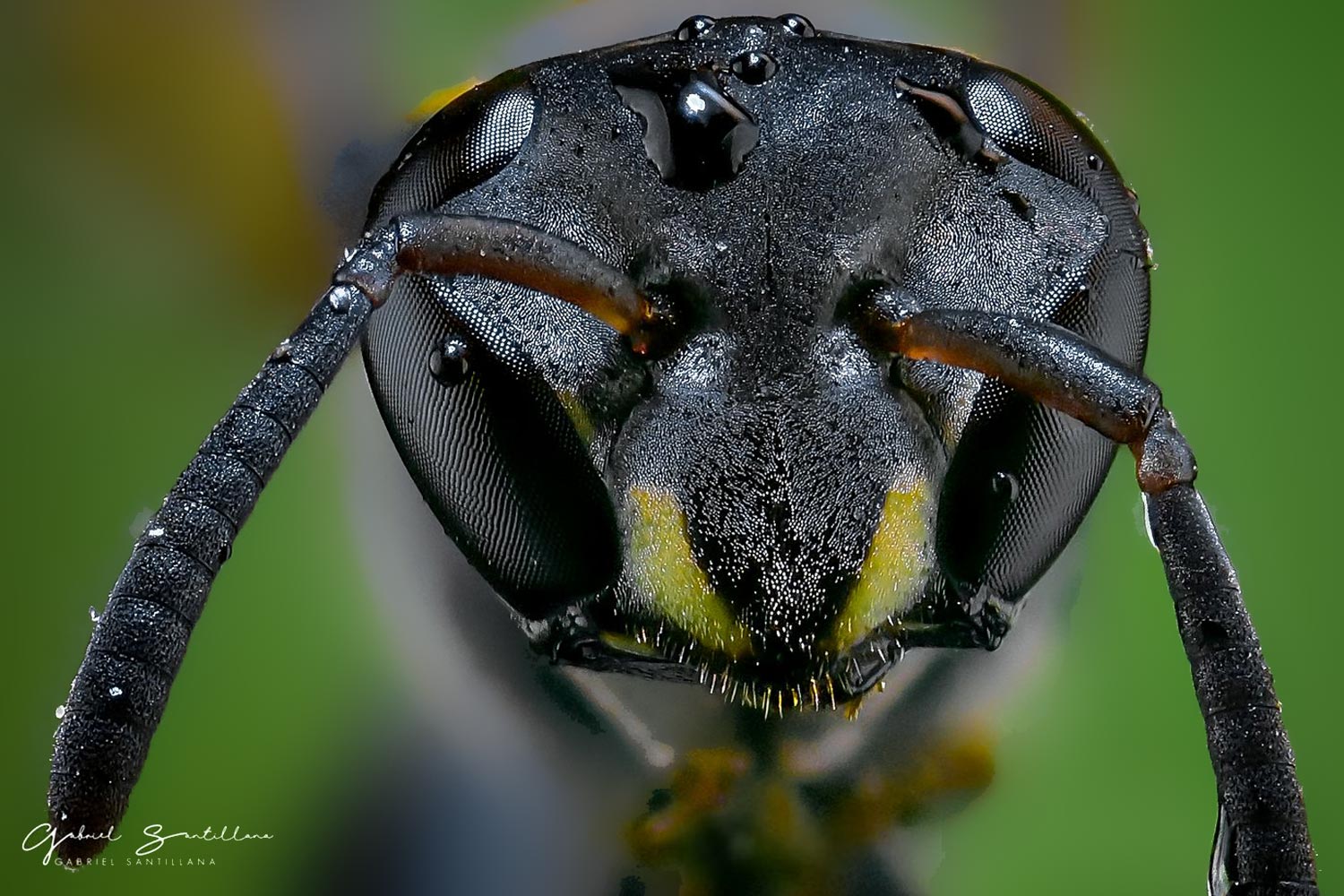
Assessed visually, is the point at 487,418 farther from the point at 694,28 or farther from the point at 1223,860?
the point at 1223,860

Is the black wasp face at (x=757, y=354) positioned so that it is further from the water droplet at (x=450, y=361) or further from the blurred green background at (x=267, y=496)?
the blurred green background at (x=267, y=496)

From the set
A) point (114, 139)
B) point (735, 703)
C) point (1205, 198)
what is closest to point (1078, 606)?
point (735, 703)

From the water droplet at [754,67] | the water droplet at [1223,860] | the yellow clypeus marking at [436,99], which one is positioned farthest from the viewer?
the yellow clypeus marking at [436,99]

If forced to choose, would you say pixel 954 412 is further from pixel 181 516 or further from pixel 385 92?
pixel 385 92

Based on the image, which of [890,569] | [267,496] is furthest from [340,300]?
[267,496]
